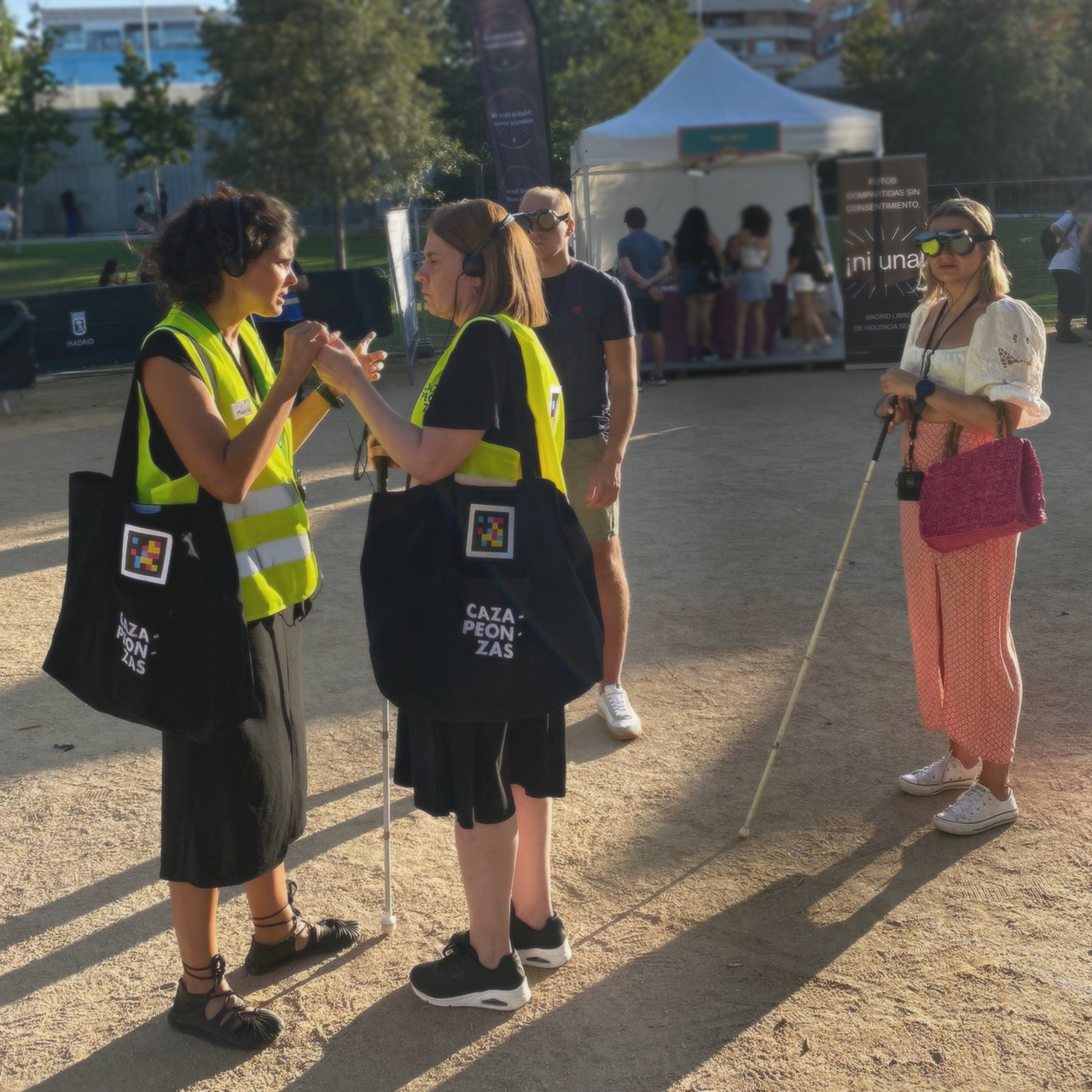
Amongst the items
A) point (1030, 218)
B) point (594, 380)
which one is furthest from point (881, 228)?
point (594, 380)

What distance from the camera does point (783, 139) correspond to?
13758mm

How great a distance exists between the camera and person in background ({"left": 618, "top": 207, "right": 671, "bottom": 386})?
13.0 meters

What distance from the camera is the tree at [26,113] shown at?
39.0 metres

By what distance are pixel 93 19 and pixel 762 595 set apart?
151920 millimetres

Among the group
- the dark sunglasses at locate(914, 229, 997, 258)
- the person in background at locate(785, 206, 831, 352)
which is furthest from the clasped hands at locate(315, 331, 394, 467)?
the person in background at locate(785, 206, 831, 352)

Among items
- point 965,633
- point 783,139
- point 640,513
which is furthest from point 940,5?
point 965,633

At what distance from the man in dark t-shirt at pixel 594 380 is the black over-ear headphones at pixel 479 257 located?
1.69 meters

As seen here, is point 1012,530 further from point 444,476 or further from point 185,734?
point 185,734

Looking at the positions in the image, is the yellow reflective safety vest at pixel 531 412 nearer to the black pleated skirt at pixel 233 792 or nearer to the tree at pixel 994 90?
the black pleated skirt at pixel 233 792

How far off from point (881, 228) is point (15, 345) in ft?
30.2

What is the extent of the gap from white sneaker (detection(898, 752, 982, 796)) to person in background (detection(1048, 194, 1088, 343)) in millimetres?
12025

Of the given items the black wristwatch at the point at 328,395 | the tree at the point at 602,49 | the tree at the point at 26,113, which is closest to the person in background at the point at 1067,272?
the black wristwatch at the point at 328,395

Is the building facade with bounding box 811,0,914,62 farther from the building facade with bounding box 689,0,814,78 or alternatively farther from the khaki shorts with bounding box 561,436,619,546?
the khaki shorts with bounding box 561,436,619,546

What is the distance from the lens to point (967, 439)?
3848 millimetres
